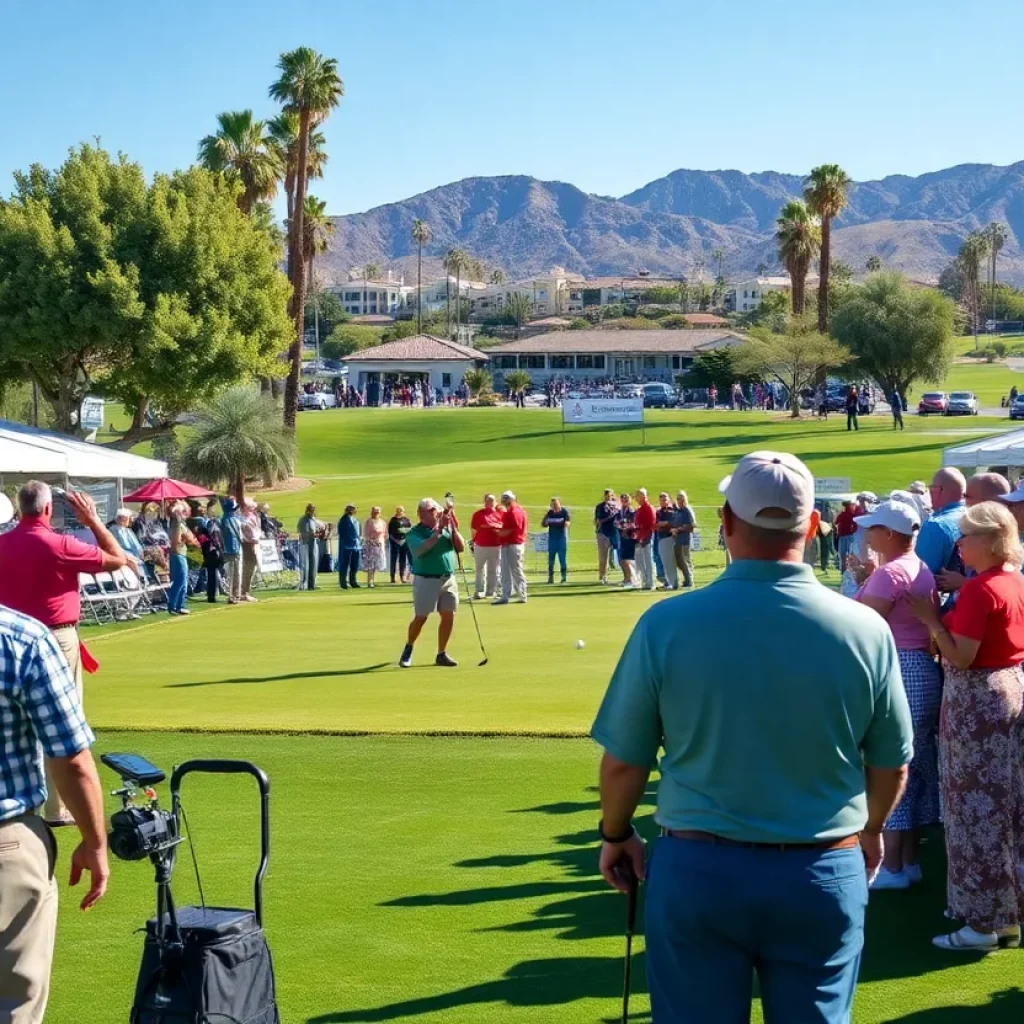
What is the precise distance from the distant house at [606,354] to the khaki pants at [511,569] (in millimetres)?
101626

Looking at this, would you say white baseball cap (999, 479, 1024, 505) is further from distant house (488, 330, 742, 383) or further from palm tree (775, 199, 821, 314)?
distant house (488, 330, 742, 383)

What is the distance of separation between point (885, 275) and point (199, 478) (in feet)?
155

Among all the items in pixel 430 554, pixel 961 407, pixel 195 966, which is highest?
pixel 961 407

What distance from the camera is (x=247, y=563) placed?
29.1 metres

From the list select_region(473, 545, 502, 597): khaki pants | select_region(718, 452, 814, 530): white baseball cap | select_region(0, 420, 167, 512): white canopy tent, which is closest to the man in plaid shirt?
select_region(718, 452, 814, 530): white baseball cap

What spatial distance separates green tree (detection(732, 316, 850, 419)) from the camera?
79438mm

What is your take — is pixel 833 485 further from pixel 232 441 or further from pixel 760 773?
pixel 760 773

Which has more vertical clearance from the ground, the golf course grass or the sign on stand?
the sign on stand

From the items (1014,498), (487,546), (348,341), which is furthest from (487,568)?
(348,341)

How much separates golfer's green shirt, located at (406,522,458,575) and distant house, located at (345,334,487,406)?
3992 inches

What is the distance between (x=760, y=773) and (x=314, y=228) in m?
72.8

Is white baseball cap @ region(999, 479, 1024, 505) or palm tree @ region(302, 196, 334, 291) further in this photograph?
palm tree @ region(302, 196, 334, 291)

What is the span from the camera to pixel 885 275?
8281 centimetres

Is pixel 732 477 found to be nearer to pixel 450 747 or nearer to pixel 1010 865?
pixel 1010 865
